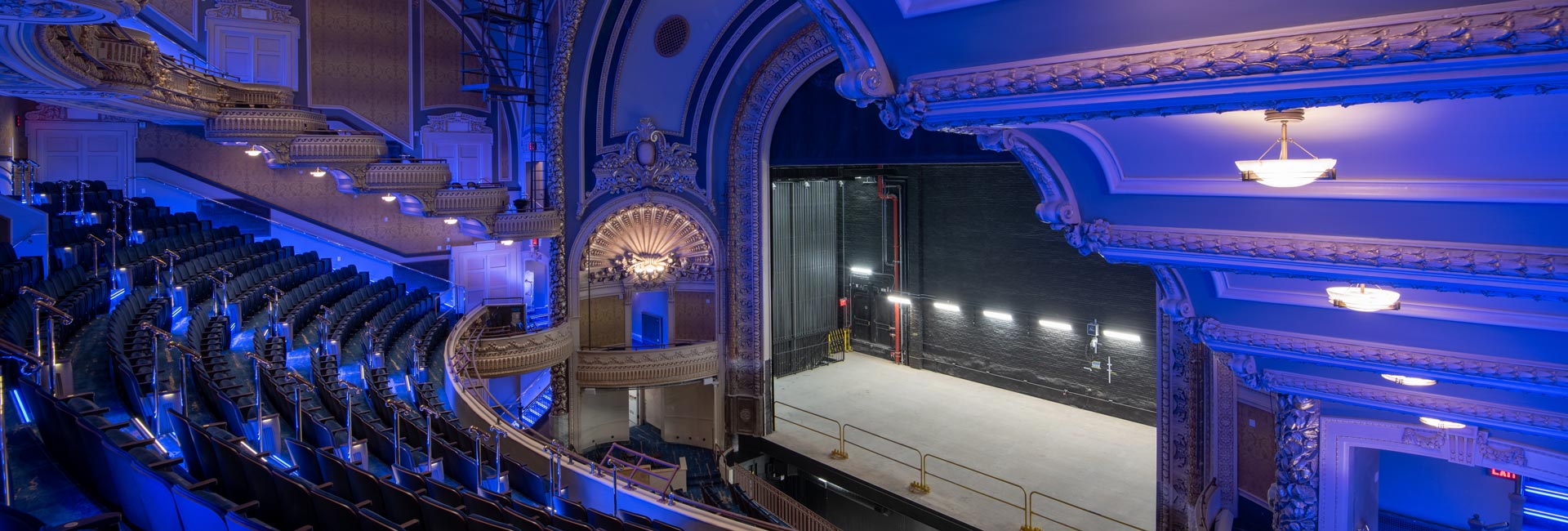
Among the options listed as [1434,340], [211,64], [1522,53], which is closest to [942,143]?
[1434,340]

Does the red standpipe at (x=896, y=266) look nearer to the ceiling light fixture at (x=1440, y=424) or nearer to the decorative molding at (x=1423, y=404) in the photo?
the decorative molding at (x=1423, y=404)

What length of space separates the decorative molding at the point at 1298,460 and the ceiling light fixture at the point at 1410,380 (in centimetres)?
117

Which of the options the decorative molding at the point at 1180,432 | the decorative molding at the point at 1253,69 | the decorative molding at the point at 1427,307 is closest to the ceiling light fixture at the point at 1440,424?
the decorative molding at the point at 1427,307

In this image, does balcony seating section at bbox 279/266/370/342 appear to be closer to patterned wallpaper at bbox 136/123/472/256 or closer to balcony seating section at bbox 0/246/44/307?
balcony seating section at bbox 0/246/44/307

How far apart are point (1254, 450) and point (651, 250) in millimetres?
10157

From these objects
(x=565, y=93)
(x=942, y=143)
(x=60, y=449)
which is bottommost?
(x=60, y=449)

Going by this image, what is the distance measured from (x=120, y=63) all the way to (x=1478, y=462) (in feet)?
46.3

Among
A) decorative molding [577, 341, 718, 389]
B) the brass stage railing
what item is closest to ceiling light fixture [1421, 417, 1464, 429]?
the brass stage railing

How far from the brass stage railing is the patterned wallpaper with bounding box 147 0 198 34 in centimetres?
1206

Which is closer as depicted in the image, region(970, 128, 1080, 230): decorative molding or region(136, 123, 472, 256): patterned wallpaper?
region(970, 128, 1080, 230): decorative molding

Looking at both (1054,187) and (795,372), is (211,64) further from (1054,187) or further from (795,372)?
(1054,187)

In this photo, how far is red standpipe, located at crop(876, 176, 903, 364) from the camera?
61.5 feet

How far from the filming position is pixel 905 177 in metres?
18.6

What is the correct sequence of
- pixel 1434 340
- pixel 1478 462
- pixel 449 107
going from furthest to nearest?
pixel 449 107 < pixel 1478 462 < pixel 1434 340
